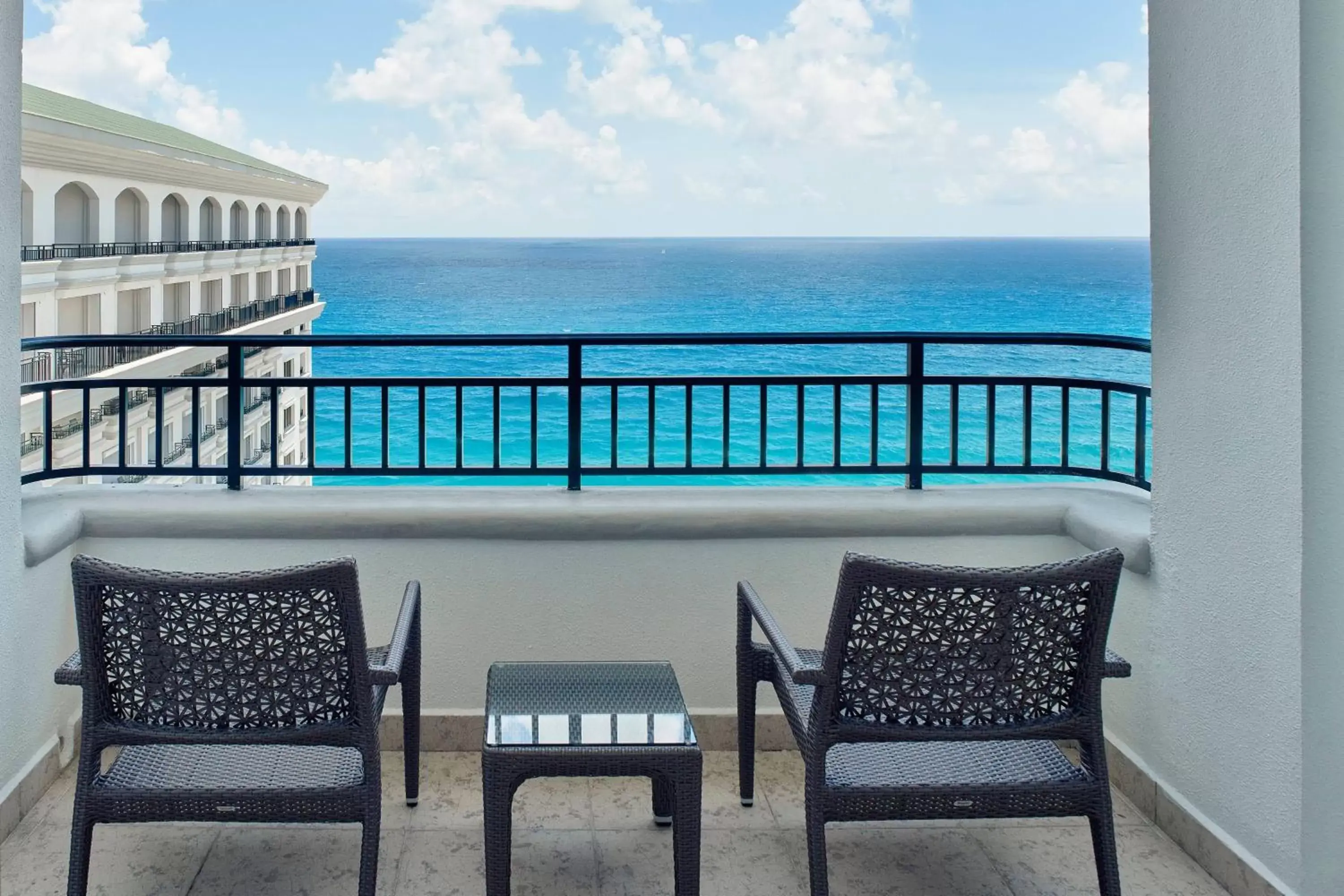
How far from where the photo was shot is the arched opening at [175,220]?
57.5 feet

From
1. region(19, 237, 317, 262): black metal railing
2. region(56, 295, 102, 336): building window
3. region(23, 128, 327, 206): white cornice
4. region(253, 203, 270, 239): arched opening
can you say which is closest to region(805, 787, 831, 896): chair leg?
region(19, 237, 317, 262): black metal railing

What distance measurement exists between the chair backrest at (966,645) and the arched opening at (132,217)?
16.2m

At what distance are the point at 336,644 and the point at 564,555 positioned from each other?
111 cm

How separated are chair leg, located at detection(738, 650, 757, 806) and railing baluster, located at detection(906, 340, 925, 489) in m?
0.88

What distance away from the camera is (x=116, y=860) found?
7.73 feet

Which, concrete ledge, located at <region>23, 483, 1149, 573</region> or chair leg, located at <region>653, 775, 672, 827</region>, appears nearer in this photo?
chair leg, located at <region>653, 775, 672, 827</region>

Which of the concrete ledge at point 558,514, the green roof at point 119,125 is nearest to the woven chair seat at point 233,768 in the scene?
the concrete ledge at point 558,514

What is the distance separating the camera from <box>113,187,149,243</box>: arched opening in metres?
15.7

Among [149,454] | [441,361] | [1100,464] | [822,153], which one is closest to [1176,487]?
[1100,464]

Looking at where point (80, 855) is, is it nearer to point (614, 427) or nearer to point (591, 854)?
point (591, 854)

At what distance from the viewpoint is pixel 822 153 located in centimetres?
5234

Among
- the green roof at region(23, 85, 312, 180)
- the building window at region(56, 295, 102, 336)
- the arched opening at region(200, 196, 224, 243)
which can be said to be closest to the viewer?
the building window at region(56, 295, 102, 336)

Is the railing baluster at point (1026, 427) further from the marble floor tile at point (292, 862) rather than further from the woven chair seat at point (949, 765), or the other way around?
the marble floor tile at point (292, 862)

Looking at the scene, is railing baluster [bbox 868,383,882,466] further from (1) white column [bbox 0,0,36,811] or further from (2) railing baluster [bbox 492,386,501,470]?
(1) white column [bbox 0,0,36,811]
